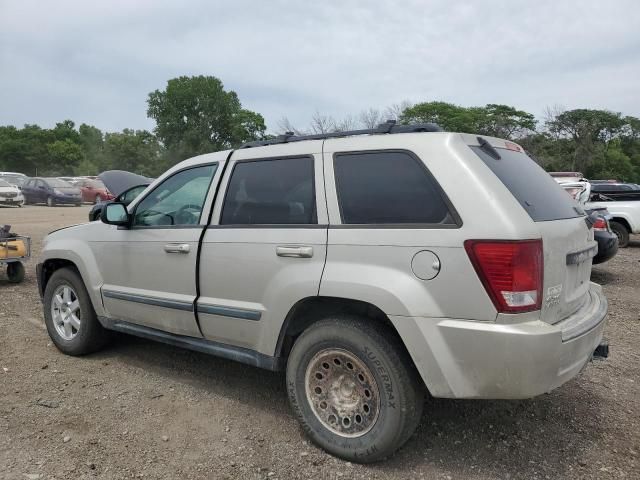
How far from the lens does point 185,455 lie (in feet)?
10.0

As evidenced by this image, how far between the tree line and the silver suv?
2361 inches


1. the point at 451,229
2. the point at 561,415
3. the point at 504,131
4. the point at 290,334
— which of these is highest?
the point at 504,131

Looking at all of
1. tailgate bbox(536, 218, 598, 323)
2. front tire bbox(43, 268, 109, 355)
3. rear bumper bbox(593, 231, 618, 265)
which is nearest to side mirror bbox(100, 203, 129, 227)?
front tire bbox(43, 268, 109, 355)

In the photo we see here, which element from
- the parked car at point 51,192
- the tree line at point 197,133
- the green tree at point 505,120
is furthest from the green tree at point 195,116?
the parked car at point 51,192

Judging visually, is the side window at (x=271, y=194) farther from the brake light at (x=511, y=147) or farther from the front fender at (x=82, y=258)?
the front fender at (x=82, y=258)

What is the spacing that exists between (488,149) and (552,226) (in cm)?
57

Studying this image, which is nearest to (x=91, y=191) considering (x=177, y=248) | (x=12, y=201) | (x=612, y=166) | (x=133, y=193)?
(x=12, y=201)

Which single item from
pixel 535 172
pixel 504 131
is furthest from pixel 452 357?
pixel 504 131

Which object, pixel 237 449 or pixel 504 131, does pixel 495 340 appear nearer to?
pixel 237 449

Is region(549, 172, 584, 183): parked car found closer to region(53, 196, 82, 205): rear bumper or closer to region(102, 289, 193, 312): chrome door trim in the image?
region(102, 289, 193, 312): chrome door trim

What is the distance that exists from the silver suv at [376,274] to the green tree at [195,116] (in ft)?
215

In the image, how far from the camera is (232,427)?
3.38 m

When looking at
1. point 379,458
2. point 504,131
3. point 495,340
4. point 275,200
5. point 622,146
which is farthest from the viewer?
point 622,146

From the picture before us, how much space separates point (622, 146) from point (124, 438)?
79.1m
